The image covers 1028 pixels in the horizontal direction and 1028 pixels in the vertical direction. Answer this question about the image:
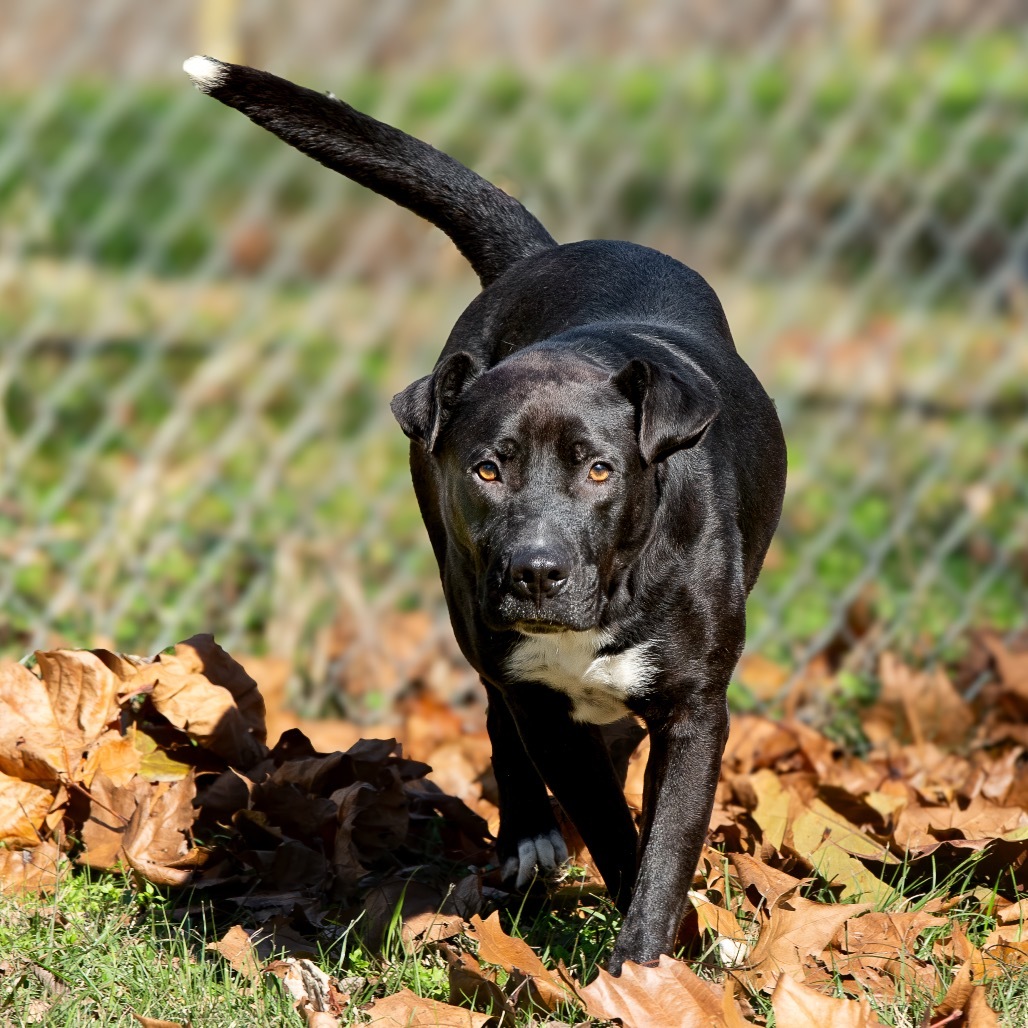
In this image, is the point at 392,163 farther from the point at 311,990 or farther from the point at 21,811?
the point at 311,990

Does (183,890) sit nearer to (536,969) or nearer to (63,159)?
(536,969)

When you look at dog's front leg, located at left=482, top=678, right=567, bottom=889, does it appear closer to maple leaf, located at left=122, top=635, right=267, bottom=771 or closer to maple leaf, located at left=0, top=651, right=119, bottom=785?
maple leaf, located at left=122, top=635, right=267, bottom=771

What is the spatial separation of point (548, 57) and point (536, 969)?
11.0ft

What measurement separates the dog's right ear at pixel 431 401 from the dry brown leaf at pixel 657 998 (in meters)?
1.00

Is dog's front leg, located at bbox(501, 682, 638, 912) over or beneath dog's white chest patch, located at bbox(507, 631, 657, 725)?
beneath

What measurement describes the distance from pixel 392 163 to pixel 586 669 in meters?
1.38

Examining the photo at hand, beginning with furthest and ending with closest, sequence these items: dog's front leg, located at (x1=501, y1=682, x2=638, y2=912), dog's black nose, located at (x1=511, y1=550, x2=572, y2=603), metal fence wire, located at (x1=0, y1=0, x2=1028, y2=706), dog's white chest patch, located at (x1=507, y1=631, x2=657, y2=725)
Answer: metal fence wire, located at (x1=0, y1=0, x2=1028, y2=706), dog's front leg, located at (x1=501, y1=682, x2=638, y2=912), dog's white chest patch, located at (x1=507, y1=631, x2=657, y2=725), dog's black nose, located at (x1=511, y1=550, x2=572, y2=603)

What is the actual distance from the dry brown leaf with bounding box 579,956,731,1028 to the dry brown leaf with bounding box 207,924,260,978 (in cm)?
59

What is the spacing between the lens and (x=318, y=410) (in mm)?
5117

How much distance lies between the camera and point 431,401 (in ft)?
9.57

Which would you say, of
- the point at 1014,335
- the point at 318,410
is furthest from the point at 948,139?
the point at 318,410

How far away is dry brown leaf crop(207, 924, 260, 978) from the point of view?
2691 millimetres

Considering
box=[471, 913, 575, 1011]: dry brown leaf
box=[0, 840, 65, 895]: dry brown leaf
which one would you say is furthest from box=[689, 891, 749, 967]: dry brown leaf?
box=[0, 840, 65, 895]: dry brown leaf

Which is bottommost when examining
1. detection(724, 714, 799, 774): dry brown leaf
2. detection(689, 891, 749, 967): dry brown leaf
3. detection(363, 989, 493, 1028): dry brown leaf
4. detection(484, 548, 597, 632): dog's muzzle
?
detection(724, 714, 799, 774): dry brown leaf
